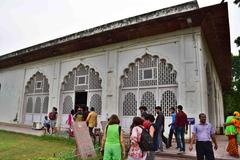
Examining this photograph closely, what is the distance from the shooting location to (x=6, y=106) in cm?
1481

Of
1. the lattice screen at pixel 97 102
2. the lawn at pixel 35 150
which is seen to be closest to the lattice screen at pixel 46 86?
the lattice screen at pixel 97 102

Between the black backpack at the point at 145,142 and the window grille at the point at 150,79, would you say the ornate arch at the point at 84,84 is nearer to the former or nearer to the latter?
the window grille at the point at 150,79

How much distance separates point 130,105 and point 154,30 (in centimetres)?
332

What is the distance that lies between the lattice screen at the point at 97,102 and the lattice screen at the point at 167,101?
314 cm

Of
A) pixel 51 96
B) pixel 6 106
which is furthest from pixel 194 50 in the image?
pixel 6 106

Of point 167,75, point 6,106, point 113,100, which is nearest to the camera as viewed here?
point 167,75

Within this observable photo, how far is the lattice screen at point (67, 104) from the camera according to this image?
37.3ft

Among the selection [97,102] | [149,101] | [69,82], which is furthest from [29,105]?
[149,101]

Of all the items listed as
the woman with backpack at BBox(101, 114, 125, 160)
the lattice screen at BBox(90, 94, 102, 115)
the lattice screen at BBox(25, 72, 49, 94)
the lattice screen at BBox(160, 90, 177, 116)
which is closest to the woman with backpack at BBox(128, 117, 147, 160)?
the woman with backpack at BBox(101, 114, 125, 160)

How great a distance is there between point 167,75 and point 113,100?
2.61 meters

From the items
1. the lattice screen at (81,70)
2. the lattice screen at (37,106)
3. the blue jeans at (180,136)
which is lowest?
the blue jeans at (180,136)

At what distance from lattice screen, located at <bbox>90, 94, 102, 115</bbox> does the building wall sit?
17.5 inches

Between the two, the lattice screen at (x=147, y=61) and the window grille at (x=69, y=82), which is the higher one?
the lattice screen at (x=147, y=61)

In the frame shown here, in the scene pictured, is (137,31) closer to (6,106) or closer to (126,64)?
(126,64)
